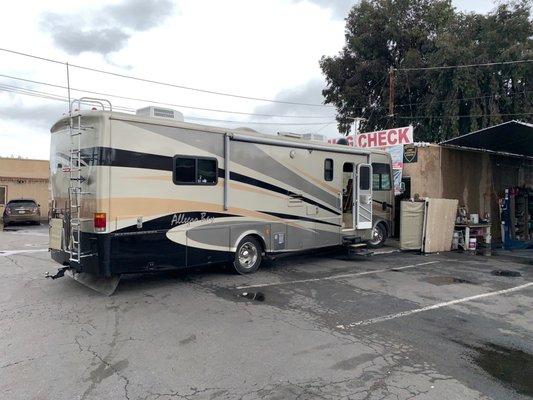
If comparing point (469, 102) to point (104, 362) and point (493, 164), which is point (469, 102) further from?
point (104, 362)

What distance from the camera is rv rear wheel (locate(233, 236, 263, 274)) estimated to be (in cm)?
921

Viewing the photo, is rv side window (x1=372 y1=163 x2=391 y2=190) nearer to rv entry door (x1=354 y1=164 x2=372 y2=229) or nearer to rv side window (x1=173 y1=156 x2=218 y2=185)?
rv entry door (x1=354 y1=164 x2=372 y2=229)

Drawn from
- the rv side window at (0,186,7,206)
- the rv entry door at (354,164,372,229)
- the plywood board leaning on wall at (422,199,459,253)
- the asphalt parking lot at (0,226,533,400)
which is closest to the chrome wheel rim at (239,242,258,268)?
the asphalt parking lot at (0,226,533,400)

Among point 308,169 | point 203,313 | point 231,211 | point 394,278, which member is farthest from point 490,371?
point 308,169

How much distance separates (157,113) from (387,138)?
1007 cm

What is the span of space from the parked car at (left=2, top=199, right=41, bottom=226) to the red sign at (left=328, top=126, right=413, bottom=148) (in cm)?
1665

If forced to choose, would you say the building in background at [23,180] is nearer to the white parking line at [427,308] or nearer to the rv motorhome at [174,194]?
the rv motorhome at [174,194]

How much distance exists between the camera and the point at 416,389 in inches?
164

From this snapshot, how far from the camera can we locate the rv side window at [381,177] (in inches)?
518

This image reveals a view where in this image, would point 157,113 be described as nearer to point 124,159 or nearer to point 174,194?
point 124,159

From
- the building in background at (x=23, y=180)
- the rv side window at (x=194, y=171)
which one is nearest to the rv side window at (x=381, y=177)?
the rv side window at (x=194, y=171)

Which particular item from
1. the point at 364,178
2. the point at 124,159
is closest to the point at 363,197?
the point at 364,178

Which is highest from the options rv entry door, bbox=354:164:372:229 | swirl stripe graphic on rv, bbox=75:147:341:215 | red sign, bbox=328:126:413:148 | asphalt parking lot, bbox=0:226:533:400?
red sign, bbox=328:126:413:148

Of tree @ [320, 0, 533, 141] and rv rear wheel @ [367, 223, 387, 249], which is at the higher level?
tree @ [320, 0, 533, 141]
